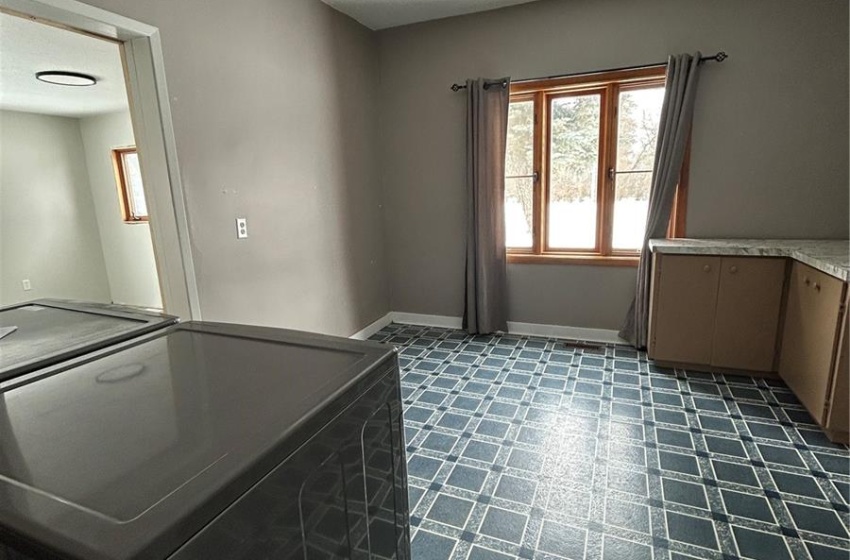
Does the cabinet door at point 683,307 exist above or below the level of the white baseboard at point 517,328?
above

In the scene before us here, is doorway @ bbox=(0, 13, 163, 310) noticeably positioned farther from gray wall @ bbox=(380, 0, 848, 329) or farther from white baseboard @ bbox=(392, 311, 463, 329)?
gray wall @ bbox=(380, 0, 848, 329)

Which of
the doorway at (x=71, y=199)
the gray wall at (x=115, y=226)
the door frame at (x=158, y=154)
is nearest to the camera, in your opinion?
the door frame at (x=158, y=154)

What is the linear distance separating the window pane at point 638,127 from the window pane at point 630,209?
0.08m

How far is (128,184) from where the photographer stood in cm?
557

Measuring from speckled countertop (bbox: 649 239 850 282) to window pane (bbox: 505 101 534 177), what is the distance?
3.79ft

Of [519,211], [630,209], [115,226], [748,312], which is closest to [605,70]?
[630,209]

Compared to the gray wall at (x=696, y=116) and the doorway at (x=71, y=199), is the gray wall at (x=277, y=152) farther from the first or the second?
the doorway at (x=71, y=199)

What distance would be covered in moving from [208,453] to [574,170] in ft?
11.0

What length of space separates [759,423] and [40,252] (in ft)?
Answer: 24.0

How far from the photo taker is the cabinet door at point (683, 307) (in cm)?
270

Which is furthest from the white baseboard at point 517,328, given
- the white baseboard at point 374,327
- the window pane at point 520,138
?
the window pane at point 520,138

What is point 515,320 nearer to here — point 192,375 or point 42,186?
point 192,375

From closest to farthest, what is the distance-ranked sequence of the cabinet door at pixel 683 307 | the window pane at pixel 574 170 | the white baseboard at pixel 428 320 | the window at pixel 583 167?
the cabinet door at pixel 683 307 → the window at pixel 583 167 → the window pane at pixel 574 170 → the white baseboard at pixel 428 320

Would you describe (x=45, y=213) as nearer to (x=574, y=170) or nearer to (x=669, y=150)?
(x=574, y=170)
